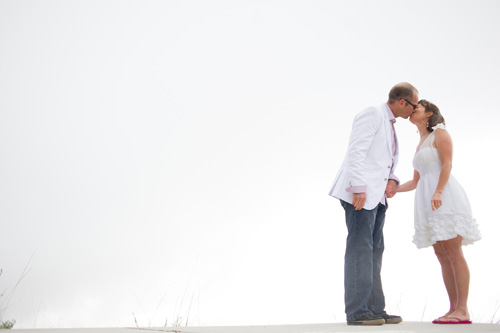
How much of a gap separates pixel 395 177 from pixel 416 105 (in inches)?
22.9

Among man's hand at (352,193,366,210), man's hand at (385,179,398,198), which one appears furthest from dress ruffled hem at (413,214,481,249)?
man's hand at (352,193,366,210)

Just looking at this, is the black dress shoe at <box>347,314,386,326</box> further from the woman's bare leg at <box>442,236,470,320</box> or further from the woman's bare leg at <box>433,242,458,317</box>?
the woman's bare leg at <box>433,242,458,317</box>

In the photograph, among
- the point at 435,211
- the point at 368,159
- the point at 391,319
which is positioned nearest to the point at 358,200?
the point at 368,159

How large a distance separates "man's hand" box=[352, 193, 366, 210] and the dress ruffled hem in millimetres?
657

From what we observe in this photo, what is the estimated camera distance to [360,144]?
3473 mm

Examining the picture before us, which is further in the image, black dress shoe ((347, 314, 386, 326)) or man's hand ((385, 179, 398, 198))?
man's hand ((385, 179, 398, 198))

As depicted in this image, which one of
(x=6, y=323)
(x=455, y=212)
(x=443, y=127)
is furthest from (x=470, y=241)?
(x=6, y=323)

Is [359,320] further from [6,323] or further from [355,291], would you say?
[6,323]

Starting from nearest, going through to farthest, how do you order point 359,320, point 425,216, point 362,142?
point 359,320
point 362,142
point 425,216

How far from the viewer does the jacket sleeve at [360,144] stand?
3373 millimetres

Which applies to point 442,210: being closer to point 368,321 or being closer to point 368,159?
point 368,159

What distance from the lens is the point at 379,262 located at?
11.9 ft

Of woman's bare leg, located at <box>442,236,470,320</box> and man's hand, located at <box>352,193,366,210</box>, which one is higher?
man's hand, located at <box>352,193,366,210</box>

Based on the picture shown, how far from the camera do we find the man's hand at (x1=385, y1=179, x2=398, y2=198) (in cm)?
373
